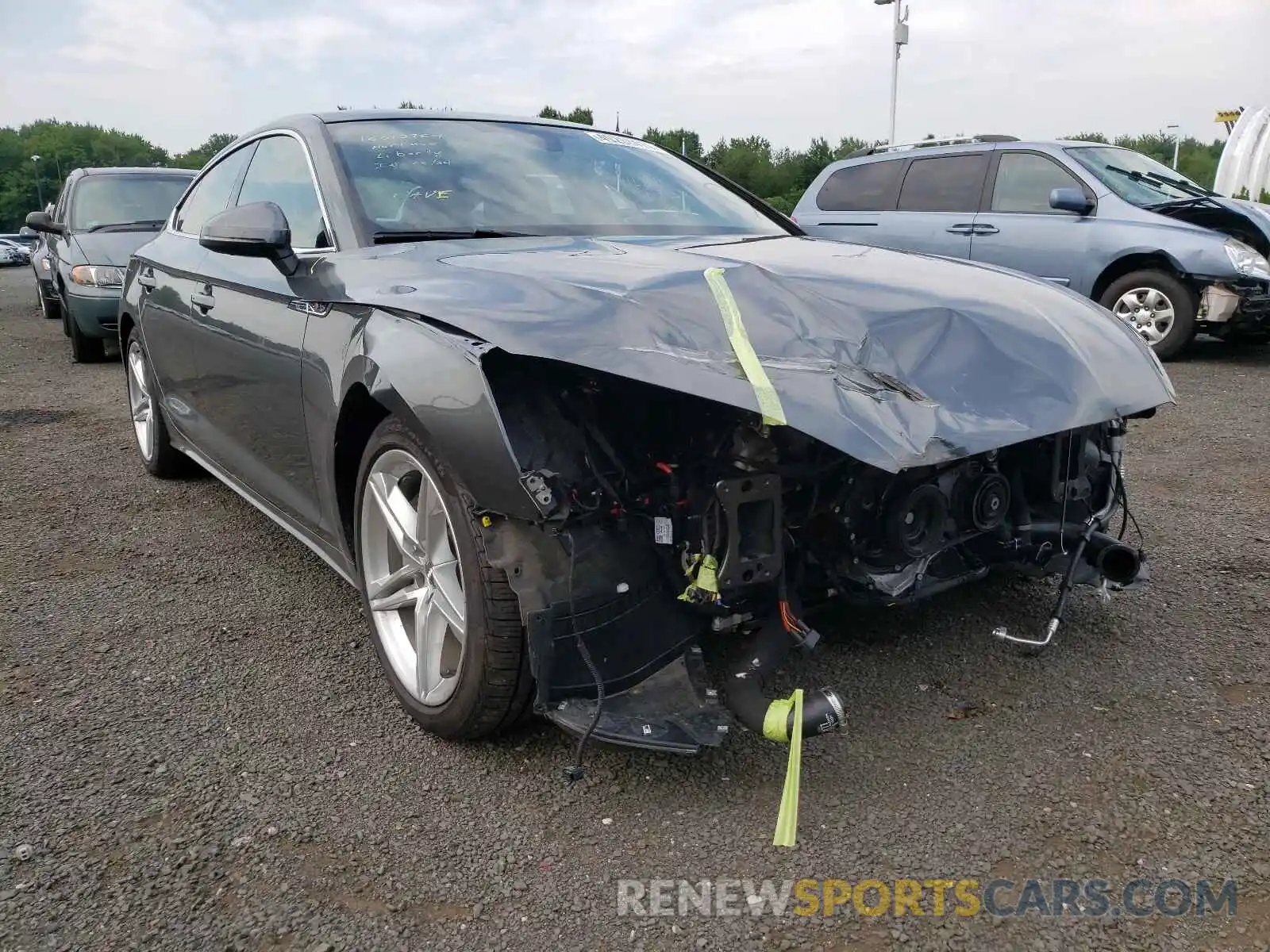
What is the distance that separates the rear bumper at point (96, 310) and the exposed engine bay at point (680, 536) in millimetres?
7926

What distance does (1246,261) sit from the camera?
23.9 ft

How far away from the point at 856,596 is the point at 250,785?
1475mm

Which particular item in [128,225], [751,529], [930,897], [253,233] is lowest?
[930,897]

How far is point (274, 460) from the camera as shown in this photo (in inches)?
127

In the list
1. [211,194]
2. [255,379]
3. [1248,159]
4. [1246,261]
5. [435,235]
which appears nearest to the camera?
[435,235]

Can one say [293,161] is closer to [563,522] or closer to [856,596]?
[563,522]

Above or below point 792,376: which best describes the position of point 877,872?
below

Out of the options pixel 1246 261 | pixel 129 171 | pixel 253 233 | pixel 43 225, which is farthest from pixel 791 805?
pixel 129 171

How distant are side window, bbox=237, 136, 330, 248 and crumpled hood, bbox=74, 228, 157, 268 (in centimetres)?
593

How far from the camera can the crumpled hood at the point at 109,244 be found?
8.90 m

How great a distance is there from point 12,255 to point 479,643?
41.6 metres

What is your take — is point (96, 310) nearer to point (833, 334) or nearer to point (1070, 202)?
point (1070, 202)

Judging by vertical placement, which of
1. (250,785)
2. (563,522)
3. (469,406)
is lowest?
(250,785)

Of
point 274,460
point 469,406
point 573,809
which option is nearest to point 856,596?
point 573,809
